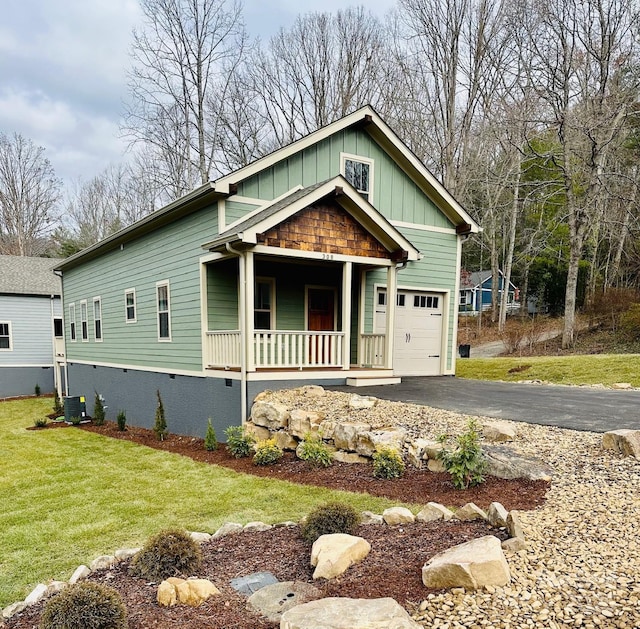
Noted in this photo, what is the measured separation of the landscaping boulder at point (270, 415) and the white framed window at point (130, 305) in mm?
6150

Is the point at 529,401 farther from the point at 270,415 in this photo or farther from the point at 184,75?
Answer: the point at 184,75

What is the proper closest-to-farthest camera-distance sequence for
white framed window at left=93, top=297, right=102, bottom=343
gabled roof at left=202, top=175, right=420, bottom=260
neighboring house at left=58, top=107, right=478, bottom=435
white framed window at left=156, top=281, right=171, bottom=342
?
1. gabled roof at left=202, top=175, right=420, bottom=260
2. neighboring house at left=58, top=107, right=478, bottom=435
3. white framed window at left=156, top=281, right=171, bottom=342
4. white framed window at left=93, top=297, right=102, bottom=343

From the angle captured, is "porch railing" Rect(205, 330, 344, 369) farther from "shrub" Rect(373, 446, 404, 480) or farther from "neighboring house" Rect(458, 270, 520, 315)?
"neighboring house" Rect(458, 270, 520, 315)

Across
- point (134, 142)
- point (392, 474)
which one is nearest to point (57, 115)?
point (134, 142)

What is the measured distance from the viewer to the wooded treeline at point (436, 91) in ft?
56.1

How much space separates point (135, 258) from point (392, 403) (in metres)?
8.09

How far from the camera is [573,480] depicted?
419cm

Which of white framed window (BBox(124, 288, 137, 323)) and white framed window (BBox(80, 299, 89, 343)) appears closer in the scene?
white framed window (BBox(124, 288, 137, 323))

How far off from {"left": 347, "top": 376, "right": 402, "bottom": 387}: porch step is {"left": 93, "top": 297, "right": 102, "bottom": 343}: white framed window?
30.8 ft

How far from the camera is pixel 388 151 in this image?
1078cm

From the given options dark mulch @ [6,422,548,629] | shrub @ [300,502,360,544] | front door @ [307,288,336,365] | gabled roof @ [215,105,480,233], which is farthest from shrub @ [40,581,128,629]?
front door @ [307,288,336,365]

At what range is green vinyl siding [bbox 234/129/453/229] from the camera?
917 centimetres

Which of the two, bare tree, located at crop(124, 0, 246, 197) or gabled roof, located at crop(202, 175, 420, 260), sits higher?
bare tree, located at crop(124, 0, 246, 197)

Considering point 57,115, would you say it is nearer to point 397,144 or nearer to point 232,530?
point 397,144
